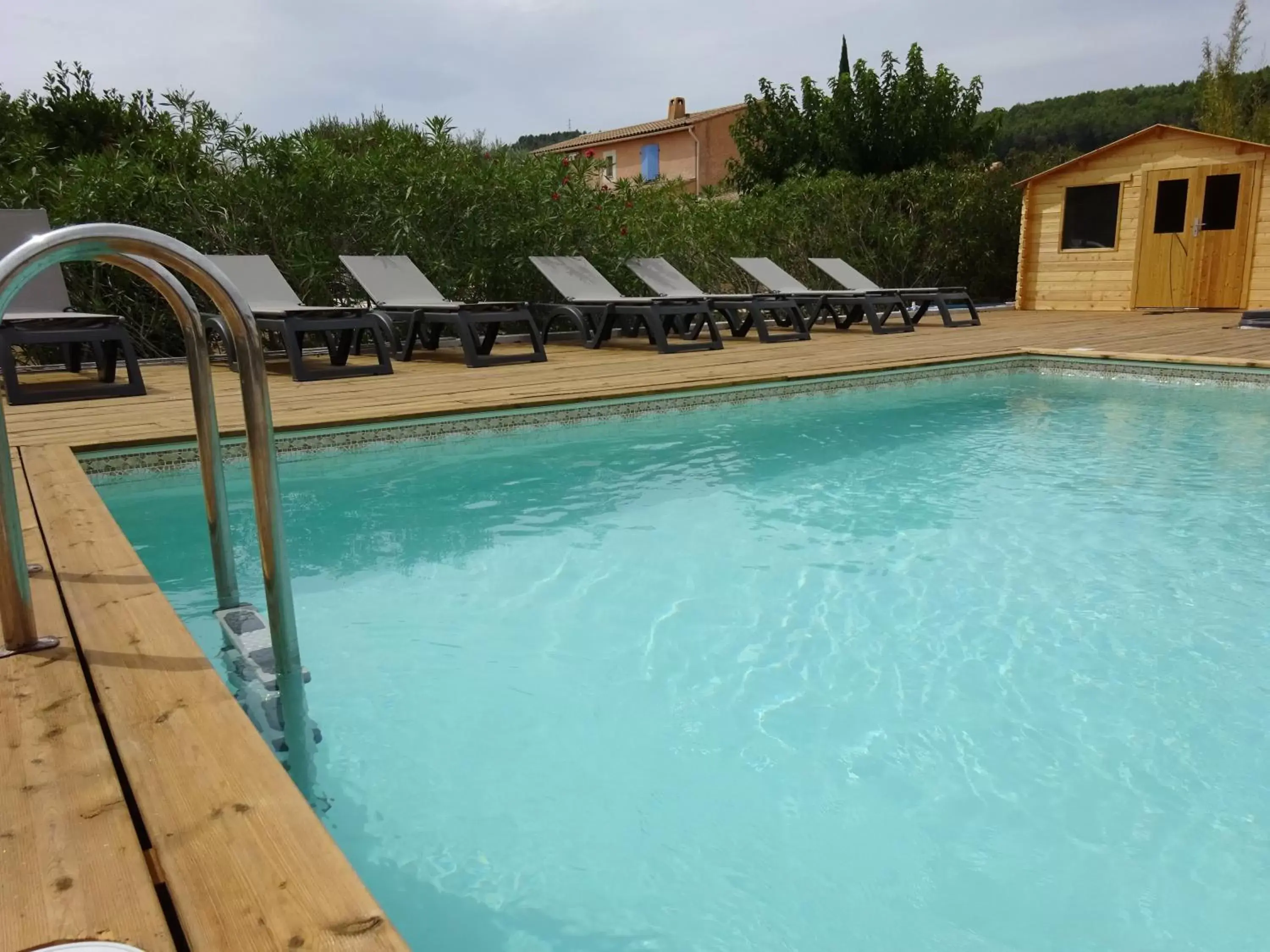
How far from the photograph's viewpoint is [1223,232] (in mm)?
13086

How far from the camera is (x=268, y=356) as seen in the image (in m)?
8.58

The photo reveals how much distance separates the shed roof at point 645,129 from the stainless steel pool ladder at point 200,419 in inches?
1206

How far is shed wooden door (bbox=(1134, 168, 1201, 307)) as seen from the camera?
1330 cm

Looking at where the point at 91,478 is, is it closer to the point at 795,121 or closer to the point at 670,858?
the point at 670,858

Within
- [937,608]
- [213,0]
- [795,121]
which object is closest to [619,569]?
[937,608]

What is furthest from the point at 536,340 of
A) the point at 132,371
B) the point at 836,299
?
the point at 836,299

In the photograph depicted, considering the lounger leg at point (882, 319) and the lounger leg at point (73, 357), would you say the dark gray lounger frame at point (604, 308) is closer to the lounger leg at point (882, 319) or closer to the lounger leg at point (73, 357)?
the lounger leg at point (882, 319)

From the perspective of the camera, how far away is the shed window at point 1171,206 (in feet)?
43.8

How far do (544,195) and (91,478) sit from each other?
254 inches

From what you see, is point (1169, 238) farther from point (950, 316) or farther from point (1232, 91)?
point (1232, 91)

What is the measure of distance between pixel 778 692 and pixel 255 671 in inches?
59.0

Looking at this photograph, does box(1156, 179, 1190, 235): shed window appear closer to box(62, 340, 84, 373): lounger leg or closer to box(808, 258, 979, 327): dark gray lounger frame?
box(808, 258, 979, 327): dark gray lounger frame

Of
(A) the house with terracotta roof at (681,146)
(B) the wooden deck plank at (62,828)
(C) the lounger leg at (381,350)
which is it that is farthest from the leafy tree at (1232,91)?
(B) the wooden deck plank at (62,828)

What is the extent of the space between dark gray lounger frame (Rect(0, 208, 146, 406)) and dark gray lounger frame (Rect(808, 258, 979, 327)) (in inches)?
317
